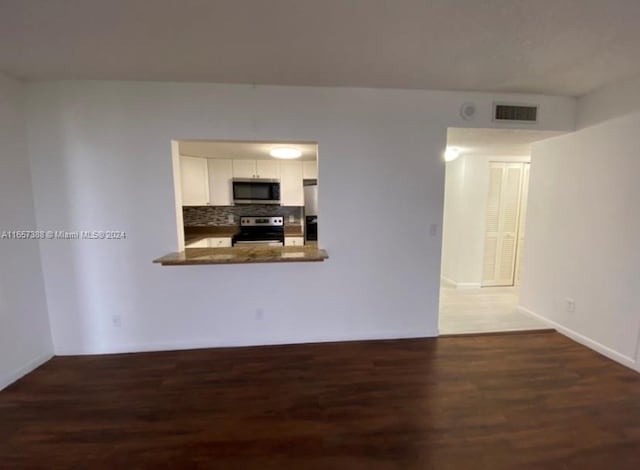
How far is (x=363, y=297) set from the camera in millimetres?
3002

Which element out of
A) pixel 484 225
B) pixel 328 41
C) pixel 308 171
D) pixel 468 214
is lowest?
pixel 484 225

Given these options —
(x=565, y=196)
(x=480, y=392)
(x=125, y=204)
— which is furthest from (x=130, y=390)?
(x=565, y=196)

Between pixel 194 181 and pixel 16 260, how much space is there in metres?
2.43

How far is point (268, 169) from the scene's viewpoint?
189 inches

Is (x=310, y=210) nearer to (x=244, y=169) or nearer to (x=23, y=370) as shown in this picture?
(x=244, y=169)

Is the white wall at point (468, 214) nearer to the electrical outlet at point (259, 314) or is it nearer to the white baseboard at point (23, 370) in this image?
the electrical outlet at point (259, 314)

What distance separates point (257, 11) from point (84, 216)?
234 cm

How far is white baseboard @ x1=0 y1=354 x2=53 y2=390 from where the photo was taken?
230cm

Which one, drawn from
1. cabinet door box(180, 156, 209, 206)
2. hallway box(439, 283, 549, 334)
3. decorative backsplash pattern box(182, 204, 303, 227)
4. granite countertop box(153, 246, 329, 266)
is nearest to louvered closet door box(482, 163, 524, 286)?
hallway box(439, 283, 549, 334)

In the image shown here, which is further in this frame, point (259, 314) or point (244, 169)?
point (244, 169)

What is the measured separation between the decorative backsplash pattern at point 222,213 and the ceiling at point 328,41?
281 centimetres

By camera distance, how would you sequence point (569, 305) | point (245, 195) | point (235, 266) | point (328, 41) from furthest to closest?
1. point (245, 195)
2. point (569, 305)
3. point (235, 266)
4. point (328, 41)

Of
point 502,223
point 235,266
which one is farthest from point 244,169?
point 502,223

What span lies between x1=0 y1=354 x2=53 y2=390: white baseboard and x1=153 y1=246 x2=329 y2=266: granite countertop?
1.36 m
